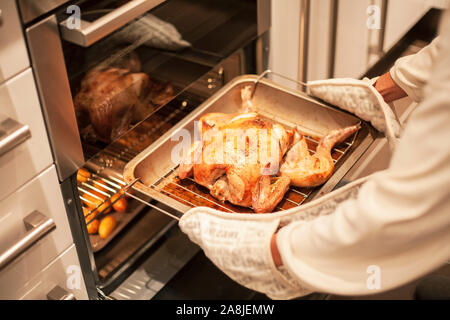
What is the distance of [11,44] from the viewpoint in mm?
907

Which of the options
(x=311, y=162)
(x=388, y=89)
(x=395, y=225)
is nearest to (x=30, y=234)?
(x=311, y=162)

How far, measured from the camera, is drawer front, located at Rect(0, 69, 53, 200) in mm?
946

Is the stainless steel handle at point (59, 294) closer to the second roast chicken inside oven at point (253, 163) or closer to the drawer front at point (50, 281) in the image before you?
the drawer front at point (50, 281)

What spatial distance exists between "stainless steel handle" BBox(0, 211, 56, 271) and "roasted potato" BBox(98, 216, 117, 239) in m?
0.41

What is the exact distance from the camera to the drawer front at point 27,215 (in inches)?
41.8

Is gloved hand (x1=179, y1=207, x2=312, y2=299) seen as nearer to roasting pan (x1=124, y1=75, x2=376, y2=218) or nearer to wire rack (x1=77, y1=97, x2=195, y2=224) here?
roasting pan (x1=124, y1=75, x2=376, y2=218)

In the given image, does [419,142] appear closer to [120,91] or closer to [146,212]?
[120,91]

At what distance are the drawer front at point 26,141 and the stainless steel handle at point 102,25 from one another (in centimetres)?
10

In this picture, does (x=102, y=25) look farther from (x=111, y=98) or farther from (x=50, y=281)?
(x=50, y=281)

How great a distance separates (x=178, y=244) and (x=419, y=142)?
110 centimetres

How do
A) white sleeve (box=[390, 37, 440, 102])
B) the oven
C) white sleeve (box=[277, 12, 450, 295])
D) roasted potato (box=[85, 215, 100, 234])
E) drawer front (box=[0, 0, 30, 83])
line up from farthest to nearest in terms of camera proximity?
1. roasted potato (box=[85, 215, 100, 234])
2. white sleeve (box=[390, 37, 440, 102])
3. the oven
4. drawer front (box=[0, 0, 30, 83])
5. white sleeve (box=[277, 12, 450, 295])

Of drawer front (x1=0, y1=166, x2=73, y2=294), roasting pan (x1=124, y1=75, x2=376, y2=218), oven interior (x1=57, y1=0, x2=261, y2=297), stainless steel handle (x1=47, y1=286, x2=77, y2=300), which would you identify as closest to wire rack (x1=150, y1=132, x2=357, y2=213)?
roasting pan (x1=124, y1=75, x2=376, y2=218)

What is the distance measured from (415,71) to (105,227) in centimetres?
93

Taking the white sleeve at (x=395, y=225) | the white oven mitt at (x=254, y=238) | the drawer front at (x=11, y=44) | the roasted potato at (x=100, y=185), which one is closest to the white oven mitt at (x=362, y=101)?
the white oven mitt at (x=254, y=238)
